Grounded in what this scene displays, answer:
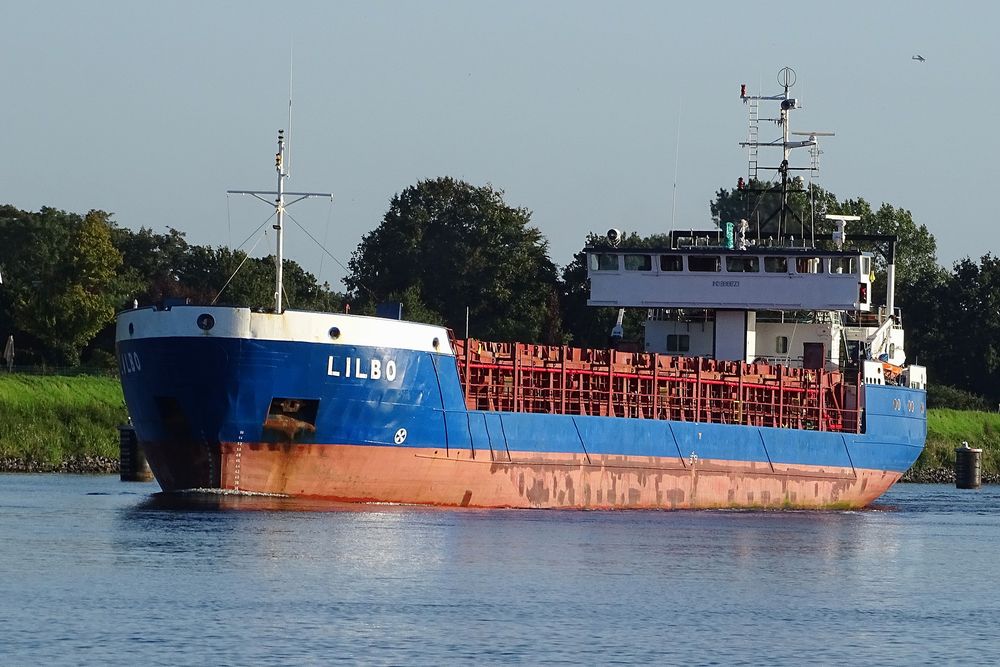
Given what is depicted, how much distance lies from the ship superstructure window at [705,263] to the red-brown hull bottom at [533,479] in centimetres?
637

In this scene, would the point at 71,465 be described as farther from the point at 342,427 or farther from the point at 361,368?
the point at 361,368

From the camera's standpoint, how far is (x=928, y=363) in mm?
102812

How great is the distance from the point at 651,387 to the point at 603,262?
6.99m

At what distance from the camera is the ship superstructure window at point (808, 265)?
53031mm

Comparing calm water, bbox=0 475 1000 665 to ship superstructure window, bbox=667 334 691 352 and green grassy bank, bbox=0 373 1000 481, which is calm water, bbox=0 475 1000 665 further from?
green grassy bank, bbox=0 373 1000 481

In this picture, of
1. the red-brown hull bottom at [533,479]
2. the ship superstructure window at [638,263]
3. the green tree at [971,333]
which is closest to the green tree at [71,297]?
the ship superstructure window at [638,263]

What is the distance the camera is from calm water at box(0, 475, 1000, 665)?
2289 cm

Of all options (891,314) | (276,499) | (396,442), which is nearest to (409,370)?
(396,442)

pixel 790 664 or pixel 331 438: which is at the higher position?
pixel 331 438

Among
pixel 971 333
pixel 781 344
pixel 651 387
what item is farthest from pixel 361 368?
pixel 971 333

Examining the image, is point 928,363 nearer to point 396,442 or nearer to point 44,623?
point 396,442

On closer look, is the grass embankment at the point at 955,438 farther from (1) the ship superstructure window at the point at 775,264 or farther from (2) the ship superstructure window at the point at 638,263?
(2) the ship superstructure window at the point at 638,263

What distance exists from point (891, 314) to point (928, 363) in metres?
48.1

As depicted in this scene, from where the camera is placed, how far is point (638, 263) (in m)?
53.9
